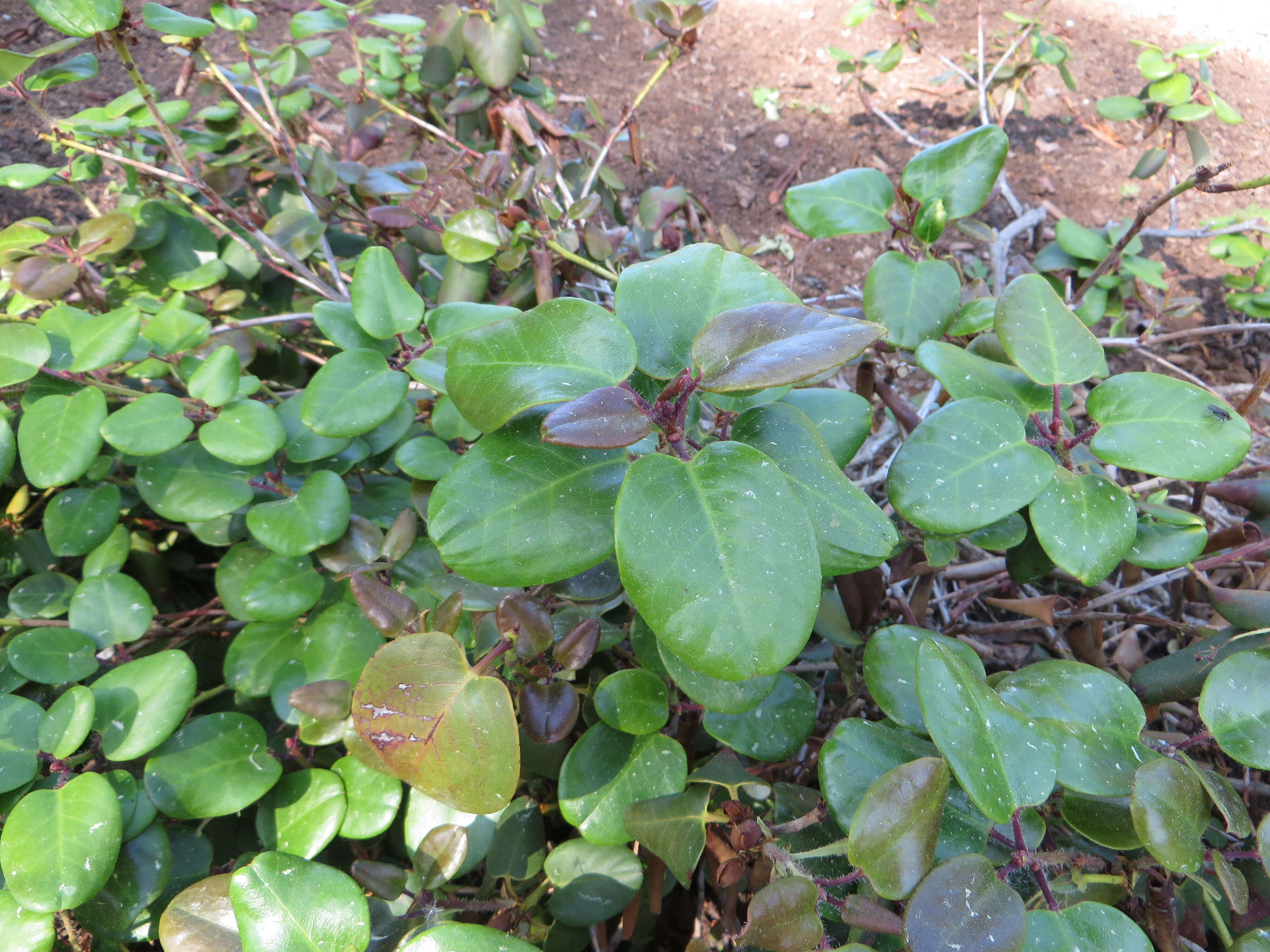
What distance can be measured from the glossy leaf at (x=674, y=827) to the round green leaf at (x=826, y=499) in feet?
1.03

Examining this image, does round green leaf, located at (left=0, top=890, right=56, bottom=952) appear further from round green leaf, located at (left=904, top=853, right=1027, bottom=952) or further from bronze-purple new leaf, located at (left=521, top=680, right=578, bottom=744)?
round green leaf, located at (left=904, top=853, right=1027, bottom=952)

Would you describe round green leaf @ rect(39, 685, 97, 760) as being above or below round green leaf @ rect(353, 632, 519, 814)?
below

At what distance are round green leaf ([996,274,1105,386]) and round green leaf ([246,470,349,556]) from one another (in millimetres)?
829

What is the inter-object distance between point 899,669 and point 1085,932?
261 millimetres

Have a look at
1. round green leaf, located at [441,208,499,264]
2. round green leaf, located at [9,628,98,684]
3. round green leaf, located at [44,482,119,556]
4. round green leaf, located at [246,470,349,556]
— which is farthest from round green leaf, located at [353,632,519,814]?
round green leaf, located at [441,208,499,264]

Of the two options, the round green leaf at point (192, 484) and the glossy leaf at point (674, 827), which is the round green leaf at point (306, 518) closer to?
the round green leaf at point (192, 484)

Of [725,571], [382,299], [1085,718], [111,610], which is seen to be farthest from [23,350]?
[1085,718]

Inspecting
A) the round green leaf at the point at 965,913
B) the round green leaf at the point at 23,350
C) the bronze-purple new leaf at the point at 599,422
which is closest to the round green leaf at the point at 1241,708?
the round green leaf at the point at 965,913

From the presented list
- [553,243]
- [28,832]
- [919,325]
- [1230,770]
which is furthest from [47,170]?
[1230,770]

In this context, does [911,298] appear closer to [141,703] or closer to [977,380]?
[977,380]

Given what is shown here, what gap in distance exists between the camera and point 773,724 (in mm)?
822

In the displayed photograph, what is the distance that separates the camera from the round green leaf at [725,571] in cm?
51

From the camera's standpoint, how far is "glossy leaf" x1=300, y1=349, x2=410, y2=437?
855mm

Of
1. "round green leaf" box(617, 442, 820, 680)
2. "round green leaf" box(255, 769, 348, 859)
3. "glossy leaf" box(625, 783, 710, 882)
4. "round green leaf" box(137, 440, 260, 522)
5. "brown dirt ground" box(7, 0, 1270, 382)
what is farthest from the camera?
"brown dirt ground" box(7, 0, 1270, 382)
